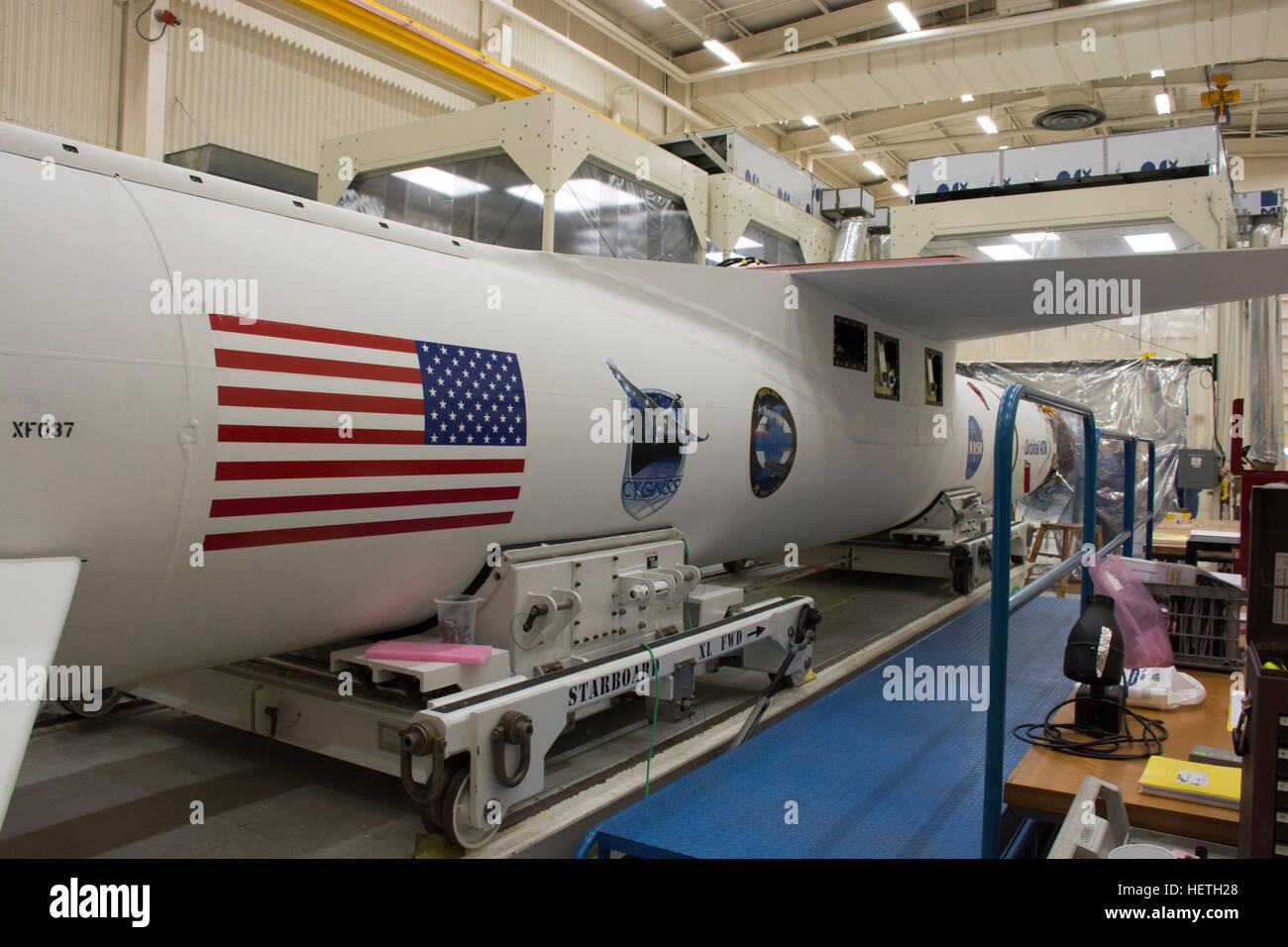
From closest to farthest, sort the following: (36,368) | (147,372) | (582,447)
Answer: (36,368) → (147,372) → (582,447)

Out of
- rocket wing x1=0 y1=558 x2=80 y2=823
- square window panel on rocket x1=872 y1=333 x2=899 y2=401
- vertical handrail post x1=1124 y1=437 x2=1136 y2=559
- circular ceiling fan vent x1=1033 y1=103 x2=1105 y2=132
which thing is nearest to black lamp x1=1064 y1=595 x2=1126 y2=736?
rocket wing x1=0 y1=558 x2=80 y2=823

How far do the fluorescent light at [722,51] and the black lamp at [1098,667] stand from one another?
8261 millimetres

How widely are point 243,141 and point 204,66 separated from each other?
52 centimetres

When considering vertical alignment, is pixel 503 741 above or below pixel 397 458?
below

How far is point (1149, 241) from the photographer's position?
5.66 meters

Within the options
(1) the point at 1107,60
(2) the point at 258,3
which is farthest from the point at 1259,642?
(1) the point at 1107,60

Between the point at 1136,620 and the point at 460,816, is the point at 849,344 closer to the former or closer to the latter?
the point at 1136,620

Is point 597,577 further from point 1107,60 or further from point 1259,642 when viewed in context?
point 1107,60

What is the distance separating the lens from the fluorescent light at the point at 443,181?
4.12m

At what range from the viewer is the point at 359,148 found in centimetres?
437

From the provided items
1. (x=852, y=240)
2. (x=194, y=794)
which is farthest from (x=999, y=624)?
(x=852, y=240)

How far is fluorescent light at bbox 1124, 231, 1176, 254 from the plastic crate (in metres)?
3.56

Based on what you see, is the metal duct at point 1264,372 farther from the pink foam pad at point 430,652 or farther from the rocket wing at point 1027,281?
the pink foam pad at point 430,652

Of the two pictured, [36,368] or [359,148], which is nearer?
[36,368]
